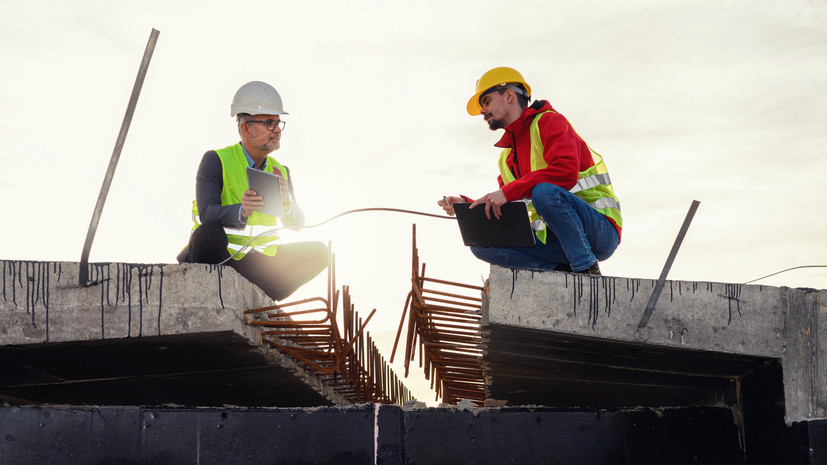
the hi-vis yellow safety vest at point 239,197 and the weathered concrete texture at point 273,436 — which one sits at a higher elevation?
the hi-vis yellow safety vest at point 239,197

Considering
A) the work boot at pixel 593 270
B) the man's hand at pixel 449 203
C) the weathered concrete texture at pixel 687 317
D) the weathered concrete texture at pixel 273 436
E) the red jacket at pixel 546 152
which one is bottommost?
the weathered concrete texture at pixel 273 436

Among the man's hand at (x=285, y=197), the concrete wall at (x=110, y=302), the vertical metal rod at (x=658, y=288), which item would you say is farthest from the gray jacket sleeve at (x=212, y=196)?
the vertical metal rod at (x=658, y=288)

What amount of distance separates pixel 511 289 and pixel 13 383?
3886mm

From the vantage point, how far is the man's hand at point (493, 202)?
5.32 m

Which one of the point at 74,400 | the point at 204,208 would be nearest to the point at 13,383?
the point at 74,400

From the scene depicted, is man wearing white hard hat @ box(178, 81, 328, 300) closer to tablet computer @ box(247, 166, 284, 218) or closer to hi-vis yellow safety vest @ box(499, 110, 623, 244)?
tablet computer @ box(247, 166, 284, 218)

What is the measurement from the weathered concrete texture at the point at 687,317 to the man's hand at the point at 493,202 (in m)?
0.52

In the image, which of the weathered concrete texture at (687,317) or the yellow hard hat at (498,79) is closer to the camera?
the weathered concrete texture at (687,317)

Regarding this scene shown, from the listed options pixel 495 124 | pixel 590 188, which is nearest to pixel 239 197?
pixel 495 124

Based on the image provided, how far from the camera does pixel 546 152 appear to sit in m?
5.62

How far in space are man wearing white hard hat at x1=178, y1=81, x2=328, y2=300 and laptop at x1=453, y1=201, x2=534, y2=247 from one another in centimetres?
123

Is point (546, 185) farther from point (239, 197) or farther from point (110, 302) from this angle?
point (110, 302)

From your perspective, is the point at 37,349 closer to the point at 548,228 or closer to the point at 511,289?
the point at 511,289

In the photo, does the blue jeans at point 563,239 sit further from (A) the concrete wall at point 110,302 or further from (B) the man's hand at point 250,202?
(A) the concrete wall at point 110,302
